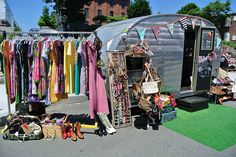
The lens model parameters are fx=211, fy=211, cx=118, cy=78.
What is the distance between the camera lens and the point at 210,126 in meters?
5.07

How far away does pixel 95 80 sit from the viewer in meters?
4.48

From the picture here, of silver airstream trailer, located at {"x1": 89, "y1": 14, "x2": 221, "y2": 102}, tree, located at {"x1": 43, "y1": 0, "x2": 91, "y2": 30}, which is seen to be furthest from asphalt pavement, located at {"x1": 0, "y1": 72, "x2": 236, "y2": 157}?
tree, located at {"x1": 43, "y1": 0, "x2": 91, "y2": 30}

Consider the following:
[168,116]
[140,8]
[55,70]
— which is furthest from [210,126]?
[140,8]

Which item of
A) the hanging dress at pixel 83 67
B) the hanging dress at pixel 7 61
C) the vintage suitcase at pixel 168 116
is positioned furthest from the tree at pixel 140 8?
the hanging dress at pixel 7 61

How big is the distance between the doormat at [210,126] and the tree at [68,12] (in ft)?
86.9

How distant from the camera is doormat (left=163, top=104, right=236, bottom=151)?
4.32 metres

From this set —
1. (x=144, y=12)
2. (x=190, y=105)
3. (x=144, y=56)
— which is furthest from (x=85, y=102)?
(x=144, y=12)

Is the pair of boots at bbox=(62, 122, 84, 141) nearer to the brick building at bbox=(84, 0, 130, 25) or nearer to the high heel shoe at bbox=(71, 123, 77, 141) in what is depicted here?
the high heel shoe at bbox=(71, 123, 77, 141)

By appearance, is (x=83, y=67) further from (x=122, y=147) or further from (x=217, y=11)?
(x=217, y=11)

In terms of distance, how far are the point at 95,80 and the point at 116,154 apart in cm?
156

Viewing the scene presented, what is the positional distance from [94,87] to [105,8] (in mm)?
45984

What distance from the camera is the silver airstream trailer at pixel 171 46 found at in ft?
17.5

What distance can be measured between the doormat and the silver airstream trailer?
0.87 meters

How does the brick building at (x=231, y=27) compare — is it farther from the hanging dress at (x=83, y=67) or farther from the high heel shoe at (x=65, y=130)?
the high heel shoe at (x=65, y=130)
